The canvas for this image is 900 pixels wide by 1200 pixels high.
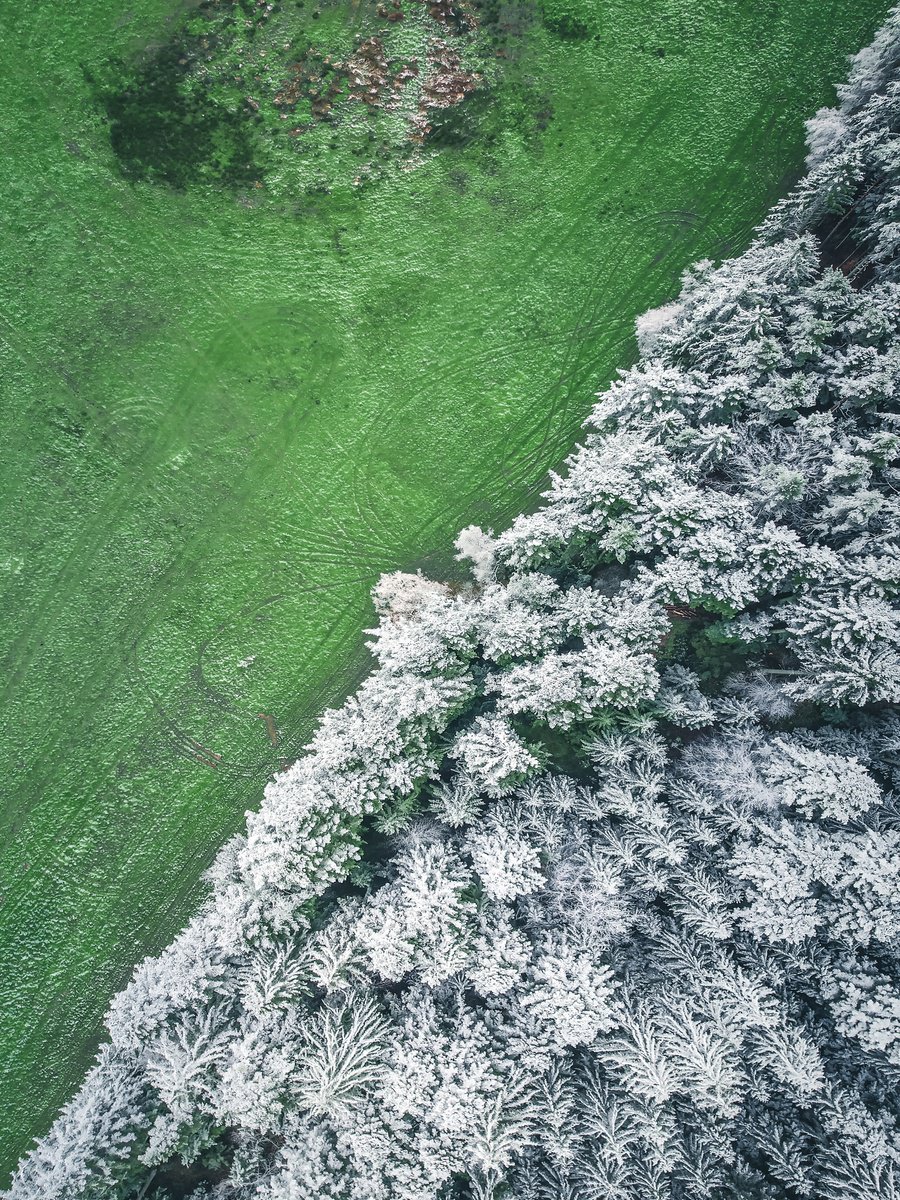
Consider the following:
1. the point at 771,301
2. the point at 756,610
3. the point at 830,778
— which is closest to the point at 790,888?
the point at 830,778

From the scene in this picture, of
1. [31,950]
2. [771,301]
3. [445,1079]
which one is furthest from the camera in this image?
[31,950]

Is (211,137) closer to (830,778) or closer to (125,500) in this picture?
(125,500)

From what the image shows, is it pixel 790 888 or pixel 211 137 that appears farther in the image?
pixel 211 137

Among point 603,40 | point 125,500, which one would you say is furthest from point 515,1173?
point 603,40

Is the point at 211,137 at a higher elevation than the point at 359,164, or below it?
higher

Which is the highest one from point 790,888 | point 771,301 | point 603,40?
point 603,40

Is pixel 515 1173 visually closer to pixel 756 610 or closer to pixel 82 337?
pixel 756 610

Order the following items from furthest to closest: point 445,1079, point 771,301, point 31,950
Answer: point 31,950
point 771,301
point 445,1079
